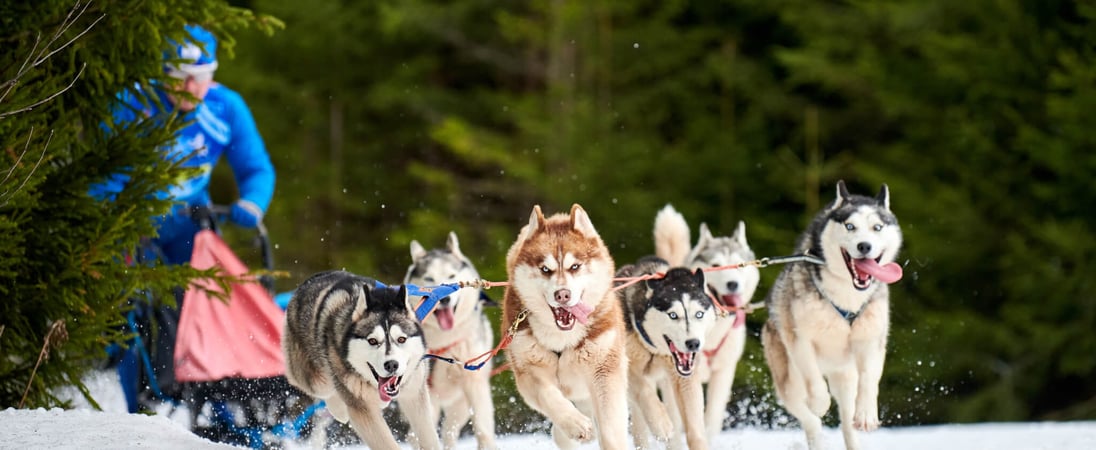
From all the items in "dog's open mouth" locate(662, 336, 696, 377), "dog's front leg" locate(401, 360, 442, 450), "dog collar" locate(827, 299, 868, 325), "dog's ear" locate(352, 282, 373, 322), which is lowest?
"dog's front leg" locate(401, 360, 442, 450)

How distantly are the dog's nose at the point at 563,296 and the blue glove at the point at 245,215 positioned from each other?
251 centimetres

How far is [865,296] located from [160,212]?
3095 millimetres

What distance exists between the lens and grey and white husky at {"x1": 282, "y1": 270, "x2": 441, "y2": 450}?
4961 mm

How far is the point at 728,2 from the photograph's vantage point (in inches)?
677

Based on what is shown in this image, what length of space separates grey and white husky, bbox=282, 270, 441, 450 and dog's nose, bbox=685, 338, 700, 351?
1.04 metres

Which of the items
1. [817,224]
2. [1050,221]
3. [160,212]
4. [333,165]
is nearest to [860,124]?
[1050,221]

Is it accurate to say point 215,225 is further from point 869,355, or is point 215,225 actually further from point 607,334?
point 869,355

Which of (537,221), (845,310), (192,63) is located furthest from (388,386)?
(192,63)

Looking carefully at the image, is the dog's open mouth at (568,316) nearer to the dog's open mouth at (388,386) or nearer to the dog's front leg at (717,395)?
the dog's open mouth at (388,386)

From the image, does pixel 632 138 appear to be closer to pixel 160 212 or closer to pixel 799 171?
pixel 799 171

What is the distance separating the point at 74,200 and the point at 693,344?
2.73m

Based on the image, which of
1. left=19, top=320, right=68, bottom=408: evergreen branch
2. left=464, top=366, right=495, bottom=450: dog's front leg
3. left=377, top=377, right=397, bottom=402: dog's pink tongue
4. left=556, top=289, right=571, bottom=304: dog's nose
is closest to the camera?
left=377, top=377, right=397, bottom=402: dog's pink tongue

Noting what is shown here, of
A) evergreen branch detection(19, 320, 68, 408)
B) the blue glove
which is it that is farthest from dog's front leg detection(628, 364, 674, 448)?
evergreen branch detection(19, 320, 68, 408)

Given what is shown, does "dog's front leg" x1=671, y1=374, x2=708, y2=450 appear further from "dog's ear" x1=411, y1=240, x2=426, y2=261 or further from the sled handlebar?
the sled handlebar
